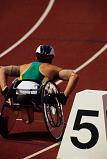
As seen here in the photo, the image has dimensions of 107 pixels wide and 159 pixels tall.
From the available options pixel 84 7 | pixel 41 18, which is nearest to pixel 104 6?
pixel 84 7

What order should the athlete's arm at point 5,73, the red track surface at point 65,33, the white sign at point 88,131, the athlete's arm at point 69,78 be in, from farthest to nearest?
the red track surface at point 65,33 < the athlete's arm at point 5,73 < the athlete's arm at point 69,78 < the white sign at point 88,131

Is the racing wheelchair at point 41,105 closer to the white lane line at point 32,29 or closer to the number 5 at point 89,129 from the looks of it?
the number 5 at point 89,129

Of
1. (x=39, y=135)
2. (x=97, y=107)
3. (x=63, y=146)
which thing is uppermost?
(x=97, y=107)

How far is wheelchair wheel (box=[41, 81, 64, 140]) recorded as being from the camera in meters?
8.29

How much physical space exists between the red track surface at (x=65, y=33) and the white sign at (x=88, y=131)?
10.6ft

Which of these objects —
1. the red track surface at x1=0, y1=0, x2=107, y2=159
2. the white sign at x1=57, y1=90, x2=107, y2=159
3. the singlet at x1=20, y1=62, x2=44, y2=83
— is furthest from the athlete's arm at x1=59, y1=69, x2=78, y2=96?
the white sign at x1=57, y1=90, x2=107, y2=159

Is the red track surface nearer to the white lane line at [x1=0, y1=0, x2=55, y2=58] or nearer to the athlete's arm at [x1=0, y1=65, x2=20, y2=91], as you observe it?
the white lane line at [x1=0, y1=0, x2=55, y2=58]

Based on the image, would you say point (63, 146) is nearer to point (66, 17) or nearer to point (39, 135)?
point (39, 135)

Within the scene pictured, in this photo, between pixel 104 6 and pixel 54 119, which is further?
pixel 104 6

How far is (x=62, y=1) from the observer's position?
48.4ft

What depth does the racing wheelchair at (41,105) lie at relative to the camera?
27.4ft

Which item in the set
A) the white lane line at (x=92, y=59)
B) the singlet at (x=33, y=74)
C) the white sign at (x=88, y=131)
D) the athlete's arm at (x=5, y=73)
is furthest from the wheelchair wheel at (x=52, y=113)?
the white lane line at (x=92, y=59)

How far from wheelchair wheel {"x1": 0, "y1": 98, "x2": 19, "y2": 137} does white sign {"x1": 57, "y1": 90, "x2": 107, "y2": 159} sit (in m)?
2.27

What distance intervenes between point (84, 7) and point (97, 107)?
824 cm
